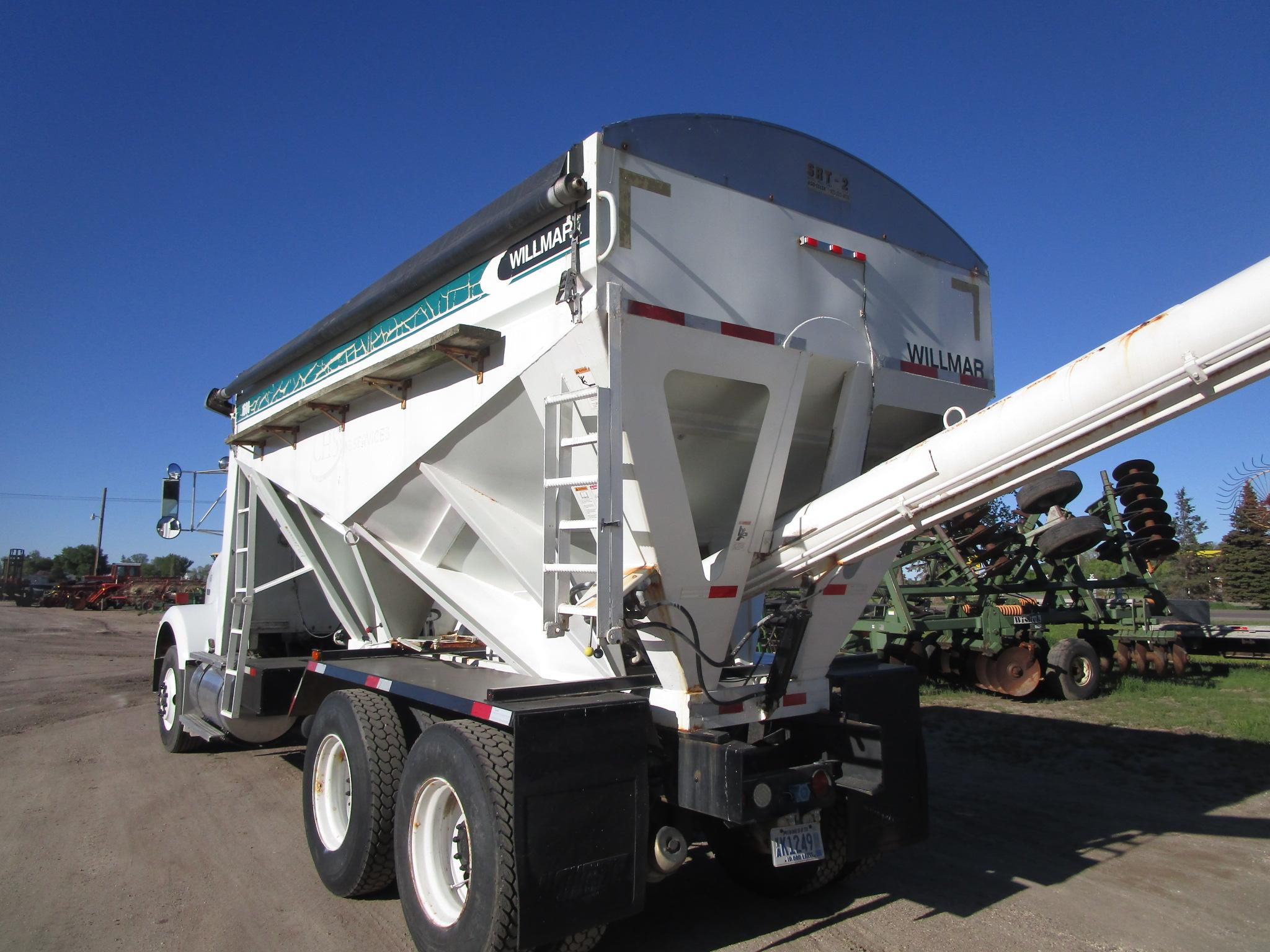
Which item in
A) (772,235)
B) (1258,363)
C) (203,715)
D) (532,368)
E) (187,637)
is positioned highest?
(772,235)

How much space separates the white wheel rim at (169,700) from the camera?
29.8 ft

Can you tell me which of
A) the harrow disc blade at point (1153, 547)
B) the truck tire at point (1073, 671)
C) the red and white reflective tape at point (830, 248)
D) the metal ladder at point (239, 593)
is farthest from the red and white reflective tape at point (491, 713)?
the harrow disc blade at point (1153, 547)

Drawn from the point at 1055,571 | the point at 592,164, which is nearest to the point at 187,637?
the point at 592,164

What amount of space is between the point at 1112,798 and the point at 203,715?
797cm

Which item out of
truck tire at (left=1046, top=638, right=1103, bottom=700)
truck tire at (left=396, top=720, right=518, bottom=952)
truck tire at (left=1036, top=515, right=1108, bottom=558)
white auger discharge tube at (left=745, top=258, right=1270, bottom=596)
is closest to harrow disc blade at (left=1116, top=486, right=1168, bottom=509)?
truck tire at (left=1036, top=515, right=1108, bottom=558)

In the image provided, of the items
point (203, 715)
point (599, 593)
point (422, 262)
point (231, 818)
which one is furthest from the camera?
point (203, 715)

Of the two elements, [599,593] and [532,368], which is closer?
[599,593]

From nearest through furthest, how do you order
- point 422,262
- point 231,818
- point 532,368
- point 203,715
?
point 532,368 < point 422,262 < point 231,818 < point 203,715

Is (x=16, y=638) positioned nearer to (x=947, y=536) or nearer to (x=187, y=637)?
(x=187, y=637)

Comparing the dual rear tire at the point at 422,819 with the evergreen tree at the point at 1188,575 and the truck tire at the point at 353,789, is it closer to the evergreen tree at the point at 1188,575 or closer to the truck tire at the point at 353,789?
the truck tire at the point at 353,789

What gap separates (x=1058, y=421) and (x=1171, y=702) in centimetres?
948

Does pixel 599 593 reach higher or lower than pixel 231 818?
higher

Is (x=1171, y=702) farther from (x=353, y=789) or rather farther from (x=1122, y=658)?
(x=353, y=789)

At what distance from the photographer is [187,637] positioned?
9.08 meters
